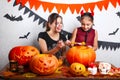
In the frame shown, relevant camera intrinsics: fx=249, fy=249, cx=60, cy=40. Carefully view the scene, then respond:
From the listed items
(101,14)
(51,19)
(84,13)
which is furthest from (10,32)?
(101,14)

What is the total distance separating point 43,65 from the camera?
153 cm

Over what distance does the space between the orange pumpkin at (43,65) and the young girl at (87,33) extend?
0.73 metres

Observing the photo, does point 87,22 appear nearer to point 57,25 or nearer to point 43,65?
point 57,25

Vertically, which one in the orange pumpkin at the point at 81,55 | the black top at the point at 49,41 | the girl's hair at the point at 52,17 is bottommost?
the orange pumpkin at the point at 81,55

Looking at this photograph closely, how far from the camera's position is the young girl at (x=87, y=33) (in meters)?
2.18

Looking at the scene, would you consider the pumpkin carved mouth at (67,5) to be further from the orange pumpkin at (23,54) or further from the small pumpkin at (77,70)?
the small pumpkin at (77,70)

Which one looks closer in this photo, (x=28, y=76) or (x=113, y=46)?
(x=28, y=76)

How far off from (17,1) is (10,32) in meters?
0.30

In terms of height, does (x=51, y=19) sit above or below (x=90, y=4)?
below

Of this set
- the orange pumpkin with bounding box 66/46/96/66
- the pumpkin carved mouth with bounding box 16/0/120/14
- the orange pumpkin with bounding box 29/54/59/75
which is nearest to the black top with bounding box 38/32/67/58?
the pumpkin carved mouth with bounding box 16/0/120/14

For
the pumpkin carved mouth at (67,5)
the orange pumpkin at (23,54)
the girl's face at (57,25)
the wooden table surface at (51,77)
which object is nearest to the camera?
the wooden table surface at (51,77)

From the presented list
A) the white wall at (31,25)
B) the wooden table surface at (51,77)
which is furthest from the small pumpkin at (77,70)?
the white wall at (31,25)

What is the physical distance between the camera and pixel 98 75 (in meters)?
1.53

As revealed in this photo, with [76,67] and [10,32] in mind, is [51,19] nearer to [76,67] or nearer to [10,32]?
[10,32]
